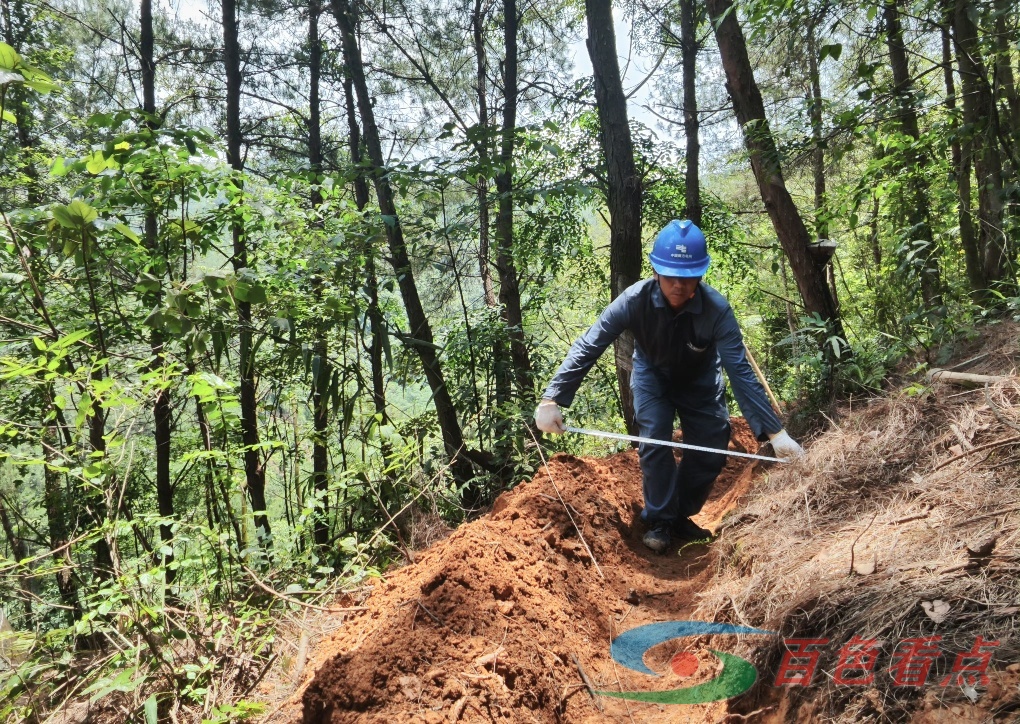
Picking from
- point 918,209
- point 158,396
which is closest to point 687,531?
point 158,396

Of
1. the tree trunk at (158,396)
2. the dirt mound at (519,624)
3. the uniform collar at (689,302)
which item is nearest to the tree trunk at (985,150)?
the uniform collar at (689,302)

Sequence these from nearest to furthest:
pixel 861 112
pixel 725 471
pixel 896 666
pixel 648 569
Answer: pixel 896 666 < pixel 648 569 < pixel 861 112 < pixel 725 471

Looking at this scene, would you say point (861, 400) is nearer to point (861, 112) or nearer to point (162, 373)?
point (861, 112)

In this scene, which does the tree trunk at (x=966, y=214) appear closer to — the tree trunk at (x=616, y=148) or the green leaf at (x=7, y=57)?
the tree trunk at (x=616, y=148)

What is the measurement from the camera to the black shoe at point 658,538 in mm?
4227

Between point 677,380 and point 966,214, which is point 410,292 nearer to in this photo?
point 677,380

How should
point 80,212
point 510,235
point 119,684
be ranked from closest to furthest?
point 119,684 < point 80,212 < point 510,235

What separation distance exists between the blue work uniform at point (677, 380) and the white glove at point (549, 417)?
0.05 metres

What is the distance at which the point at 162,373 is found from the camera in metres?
3.47

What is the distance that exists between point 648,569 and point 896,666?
2206 mm

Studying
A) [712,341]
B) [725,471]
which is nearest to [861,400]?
[725,471]

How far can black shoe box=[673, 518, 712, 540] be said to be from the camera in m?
4.34

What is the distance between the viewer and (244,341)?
4.61 metres

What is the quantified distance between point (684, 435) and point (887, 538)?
2040mm
